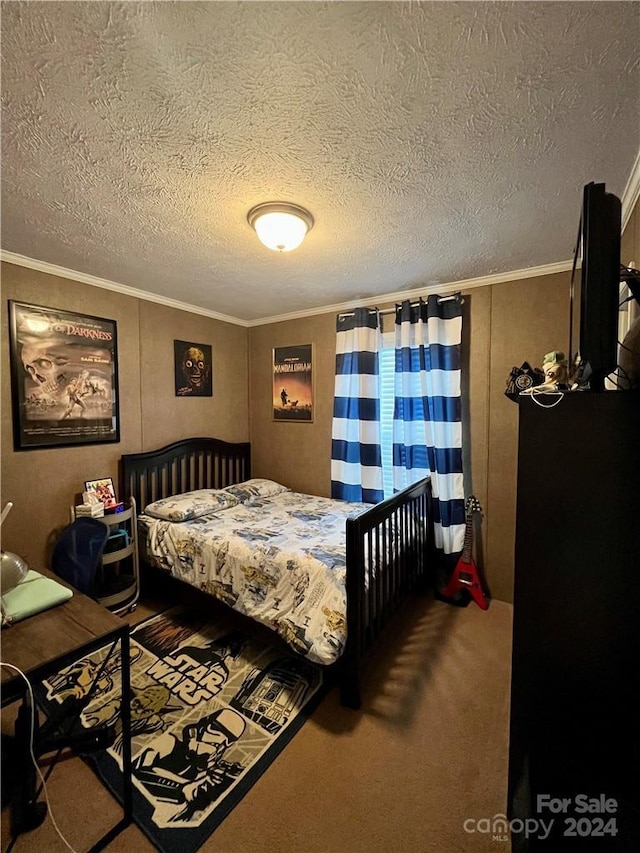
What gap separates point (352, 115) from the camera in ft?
3.76

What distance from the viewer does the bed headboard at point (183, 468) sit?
2.87 meters

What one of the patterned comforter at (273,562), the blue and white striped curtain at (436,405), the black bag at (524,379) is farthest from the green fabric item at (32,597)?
the blue and white striped curtain at (436,405)

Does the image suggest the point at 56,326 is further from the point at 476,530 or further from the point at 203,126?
the point at 476,530

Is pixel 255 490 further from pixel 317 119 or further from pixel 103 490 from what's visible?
pixel 317 119

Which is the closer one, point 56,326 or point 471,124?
point 471,124

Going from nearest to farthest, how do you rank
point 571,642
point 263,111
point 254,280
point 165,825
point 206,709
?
point 571,642 → point 263,111 → point 165,825 → point 206,709 → point 254,280

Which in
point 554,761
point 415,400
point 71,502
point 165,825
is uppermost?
point 415,400

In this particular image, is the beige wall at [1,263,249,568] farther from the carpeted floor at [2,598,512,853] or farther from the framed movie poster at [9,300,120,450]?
the carpeted floor at [2,598,512,853]

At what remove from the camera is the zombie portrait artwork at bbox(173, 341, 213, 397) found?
3268mm

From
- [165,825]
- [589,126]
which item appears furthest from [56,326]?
[589,126]

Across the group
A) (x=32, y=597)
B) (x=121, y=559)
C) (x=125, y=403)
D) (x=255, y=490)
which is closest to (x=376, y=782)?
(x=32, y=597)

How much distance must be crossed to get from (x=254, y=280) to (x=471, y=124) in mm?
1811

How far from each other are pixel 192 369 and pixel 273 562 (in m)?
2.14

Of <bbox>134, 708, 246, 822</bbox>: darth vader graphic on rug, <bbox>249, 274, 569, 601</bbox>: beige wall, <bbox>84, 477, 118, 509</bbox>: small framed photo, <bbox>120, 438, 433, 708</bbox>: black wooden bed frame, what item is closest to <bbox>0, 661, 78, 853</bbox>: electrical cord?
<bbox>134, 708, 246, 822</bbox>: darth vader graphic on rug
